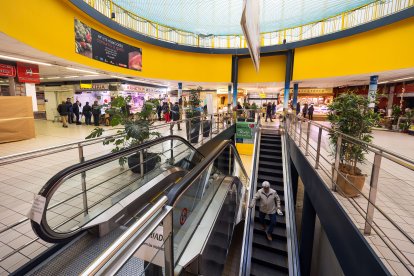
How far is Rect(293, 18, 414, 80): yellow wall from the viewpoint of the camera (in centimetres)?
772

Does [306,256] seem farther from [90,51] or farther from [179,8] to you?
[179,8]

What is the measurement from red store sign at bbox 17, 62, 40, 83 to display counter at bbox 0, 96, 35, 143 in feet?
3.39

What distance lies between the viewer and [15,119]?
695 centimetres

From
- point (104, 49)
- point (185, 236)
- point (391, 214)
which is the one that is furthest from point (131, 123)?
point (104, 49)

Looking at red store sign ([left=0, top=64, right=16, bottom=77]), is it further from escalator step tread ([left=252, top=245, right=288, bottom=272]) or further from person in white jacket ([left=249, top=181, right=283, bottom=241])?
escalator step tread ([left=252, top=245, right=288, bottom=272])

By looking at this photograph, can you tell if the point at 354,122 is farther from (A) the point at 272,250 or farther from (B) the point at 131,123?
(B) the point at 131,123

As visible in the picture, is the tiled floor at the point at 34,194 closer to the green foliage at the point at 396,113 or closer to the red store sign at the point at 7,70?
the red store sign at the point at 7,70

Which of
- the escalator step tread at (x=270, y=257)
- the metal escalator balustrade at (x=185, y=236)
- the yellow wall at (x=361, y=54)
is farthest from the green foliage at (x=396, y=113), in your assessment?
the metal escalator balustrade at (x=185, y=236)

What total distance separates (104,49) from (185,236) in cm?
814

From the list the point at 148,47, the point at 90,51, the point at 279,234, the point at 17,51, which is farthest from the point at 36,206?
the point at 148,47

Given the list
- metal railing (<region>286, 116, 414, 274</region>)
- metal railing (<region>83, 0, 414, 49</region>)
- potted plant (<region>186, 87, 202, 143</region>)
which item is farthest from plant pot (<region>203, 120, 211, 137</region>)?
metal railing (<region>83, 0, 414, 49</region>)

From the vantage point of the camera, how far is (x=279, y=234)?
5723 millimetres

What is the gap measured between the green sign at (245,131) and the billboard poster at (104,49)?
619 cm

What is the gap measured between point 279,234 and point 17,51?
8.83 meters
